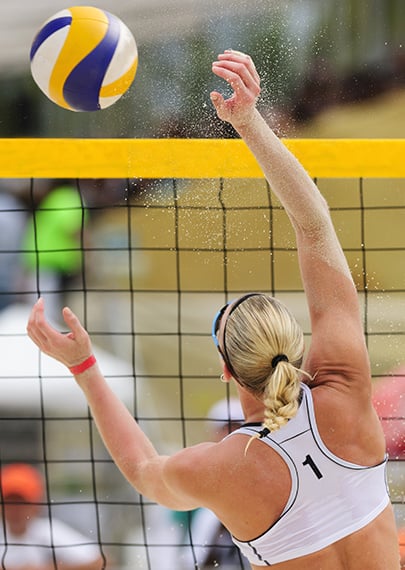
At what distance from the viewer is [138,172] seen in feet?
11.0

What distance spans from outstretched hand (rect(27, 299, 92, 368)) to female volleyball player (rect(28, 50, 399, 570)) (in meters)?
0.34

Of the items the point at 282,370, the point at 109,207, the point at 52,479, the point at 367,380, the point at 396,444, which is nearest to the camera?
the point at 282,370

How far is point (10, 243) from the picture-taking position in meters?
5.29

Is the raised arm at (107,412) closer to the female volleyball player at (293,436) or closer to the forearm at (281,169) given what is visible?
the female volleyball player at (293,436)

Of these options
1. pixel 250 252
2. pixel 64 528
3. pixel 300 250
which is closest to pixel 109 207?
Result: pixel 250 252

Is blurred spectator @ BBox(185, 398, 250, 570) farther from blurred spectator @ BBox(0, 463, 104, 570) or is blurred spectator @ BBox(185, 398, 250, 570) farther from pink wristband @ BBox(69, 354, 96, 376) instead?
pink wristband @ BBox(69, 354, 96, 376)

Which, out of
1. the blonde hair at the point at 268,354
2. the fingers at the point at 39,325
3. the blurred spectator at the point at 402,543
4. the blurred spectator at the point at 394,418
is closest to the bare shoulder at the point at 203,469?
the blonde hair at the point at 268,354

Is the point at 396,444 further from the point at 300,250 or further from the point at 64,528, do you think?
the point at 300,250

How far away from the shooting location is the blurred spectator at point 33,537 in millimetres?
3945

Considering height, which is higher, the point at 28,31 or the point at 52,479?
the point at 28,31

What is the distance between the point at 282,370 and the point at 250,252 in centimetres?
402

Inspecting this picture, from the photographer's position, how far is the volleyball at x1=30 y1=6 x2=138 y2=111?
2824 millimetres

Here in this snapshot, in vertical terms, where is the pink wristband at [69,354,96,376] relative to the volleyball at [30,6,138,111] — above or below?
below

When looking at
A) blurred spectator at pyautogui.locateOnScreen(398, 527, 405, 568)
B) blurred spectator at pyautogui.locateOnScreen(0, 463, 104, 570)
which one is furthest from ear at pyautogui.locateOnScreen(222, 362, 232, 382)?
blurred spectator at pyautogui.locateOnScreen(0, 463, 104, 570)
